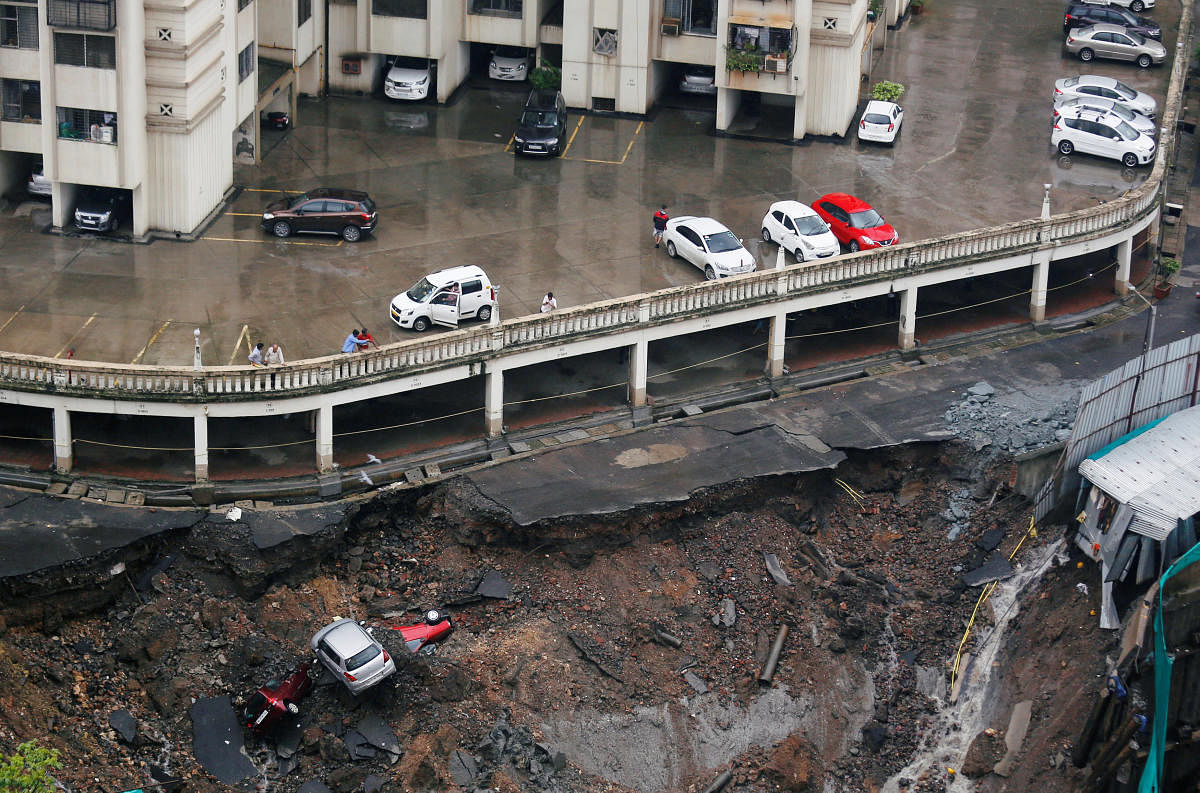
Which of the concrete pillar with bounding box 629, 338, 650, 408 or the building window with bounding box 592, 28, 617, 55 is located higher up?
the building window with bounding box 592, 28, 617, 55

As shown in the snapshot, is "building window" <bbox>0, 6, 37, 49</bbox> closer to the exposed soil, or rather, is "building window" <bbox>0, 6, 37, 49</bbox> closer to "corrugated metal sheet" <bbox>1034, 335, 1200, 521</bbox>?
the exposed soil

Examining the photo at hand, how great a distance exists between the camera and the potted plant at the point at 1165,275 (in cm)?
7075

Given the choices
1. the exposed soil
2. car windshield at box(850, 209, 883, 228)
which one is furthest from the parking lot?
the exposed soil

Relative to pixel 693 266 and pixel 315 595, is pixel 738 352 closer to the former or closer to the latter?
pixel 693 266

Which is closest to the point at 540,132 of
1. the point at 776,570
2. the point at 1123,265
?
the point at 1123,265

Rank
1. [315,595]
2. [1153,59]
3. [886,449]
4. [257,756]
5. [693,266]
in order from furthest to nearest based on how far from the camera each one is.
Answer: [1153,59] → [693,266] → [886,449] → [315,595] → [257,756]

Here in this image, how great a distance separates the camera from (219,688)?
173 feet

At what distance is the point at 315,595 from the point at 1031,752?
20.5m

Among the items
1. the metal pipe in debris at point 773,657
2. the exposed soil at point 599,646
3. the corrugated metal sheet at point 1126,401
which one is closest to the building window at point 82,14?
the exposed soil at point 599,646

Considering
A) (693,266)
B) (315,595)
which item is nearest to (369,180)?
(693,266)

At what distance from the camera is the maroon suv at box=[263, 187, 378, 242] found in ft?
218

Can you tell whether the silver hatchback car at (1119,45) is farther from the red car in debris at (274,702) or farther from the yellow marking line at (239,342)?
the red car in debris at (274,702)

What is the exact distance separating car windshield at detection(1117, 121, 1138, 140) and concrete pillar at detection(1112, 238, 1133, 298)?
543 centimetres

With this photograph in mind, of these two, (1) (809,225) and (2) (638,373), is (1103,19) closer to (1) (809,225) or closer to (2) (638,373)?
(1) (809,225)
